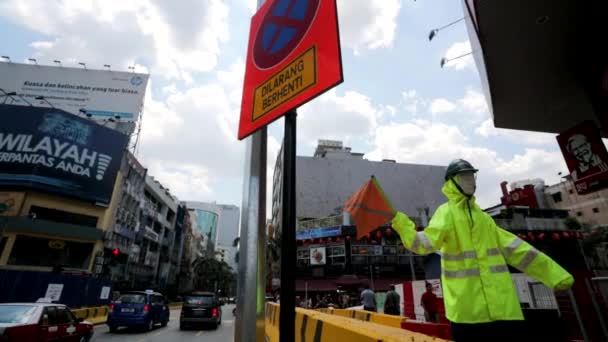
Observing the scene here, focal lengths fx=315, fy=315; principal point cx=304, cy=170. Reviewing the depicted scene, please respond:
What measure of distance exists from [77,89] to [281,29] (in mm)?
38583

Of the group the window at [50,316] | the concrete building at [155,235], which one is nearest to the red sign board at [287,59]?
the window at [50,316]

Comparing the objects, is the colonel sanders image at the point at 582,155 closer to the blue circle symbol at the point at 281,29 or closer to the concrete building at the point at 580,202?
the blue circle symbol at the point at 281,29

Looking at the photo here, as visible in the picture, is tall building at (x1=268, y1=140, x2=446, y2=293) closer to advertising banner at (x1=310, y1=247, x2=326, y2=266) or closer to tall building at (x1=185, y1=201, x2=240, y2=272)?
advertising banner at (x1=310, y1=247, x2=326, y2=266)

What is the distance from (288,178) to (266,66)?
0.79 meters

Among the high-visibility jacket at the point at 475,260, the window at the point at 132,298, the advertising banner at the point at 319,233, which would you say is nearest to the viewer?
the high-visibility jacket at the point at 475,260

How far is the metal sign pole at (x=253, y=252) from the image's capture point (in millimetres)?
1883

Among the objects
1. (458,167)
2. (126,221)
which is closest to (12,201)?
(126,221)

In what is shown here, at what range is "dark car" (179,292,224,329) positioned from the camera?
42.3 feet

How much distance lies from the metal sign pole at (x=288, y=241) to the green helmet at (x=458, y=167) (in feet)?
4.69

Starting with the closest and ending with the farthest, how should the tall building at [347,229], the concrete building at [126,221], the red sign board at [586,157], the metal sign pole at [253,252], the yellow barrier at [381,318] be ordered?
the metal sign pole at [253,252]
the red sign board at [586,157]
the yellow barrier at [381,318]
the concrete building at [126,221]
the tall building at [347,229]

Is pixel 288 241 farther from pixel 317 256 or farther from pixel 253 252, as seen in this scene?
pixel 317 256

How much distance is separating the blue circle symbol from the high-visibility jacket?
146 cm

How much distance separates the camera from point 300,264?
1284 inches

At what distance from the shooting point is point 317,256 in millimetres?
32344
